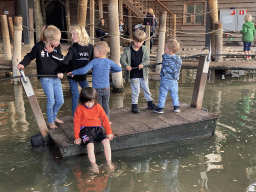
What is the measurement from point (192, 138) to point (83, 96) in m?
1.86

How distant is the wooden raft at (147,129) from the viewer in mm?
4359

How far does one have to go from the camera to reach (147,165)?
4078 mm

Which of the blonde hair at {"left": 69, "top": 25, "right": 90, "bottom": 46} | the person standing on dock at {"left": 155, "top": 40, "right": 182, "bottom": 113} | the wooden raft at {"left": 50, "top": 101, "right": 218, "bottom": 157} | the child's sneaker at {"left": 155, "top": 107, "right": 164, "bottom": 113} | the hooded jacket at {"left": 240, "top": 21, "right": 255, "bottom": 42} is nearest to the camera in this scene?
the wooden raft at {"left": 50, "top": 101, "right": 218, "bottom": 157}

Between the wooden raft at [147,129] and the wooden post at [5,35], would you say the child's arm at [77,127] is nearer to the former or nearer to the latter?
the wooden raft at [147,129]

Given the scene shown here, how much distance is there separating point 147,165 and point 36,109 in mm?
1623

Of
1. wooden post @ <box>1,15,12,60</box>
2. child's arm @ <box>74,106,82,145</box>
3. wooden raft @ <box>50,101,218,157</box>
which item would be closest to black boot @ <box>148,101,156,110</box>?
wooden raft @ <box>50,101,218,157</box>

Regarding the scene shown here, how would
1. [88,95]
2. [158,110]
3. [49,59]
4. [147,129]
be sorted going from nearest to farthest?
[88,95]
[49,59]
[147,129]
[158,110]

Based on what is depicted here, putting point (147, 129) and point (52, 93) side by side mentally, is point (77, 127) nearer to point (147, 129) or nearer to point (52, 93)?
point (52, 93)

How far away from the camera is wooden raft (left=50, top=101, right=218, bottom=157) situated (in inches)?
172

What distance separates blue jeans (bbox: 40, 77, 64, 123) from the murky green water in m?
0.53

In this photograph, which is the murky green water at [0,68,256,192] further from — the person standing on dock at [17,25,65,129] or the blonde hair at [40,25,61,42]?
the blonde hair at [40,25,61,42]

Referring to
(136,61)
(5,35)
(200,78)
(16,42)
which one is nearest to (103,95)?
(136,61)

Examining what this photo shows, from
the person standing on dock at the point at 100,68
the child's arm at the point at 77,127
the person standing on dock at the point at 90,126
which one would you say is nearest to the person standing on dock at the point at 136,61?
the person standing on dock at the point at 100,68

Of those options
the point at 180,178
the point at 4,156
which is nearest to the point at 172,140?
the point at 180,178
